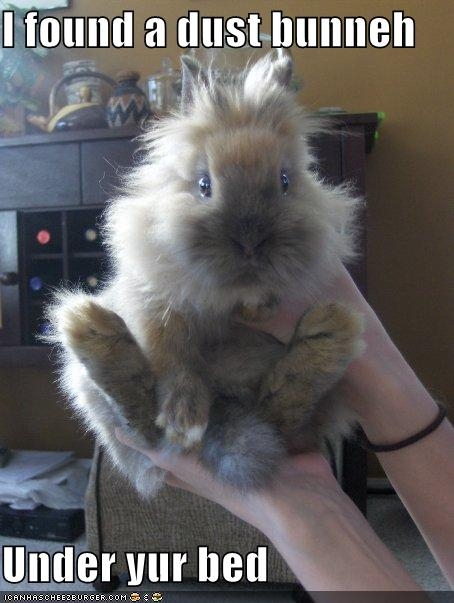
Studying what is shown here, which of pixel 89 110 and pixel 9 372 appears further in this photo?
pixel 9 372

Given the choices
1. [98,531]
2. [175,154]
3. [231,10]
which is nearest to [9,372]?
[98,531]

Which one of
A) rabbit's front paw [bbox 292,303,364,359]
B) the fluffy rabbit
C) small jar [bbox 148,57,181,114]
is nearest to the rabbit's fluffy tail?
the fluffy rabbit

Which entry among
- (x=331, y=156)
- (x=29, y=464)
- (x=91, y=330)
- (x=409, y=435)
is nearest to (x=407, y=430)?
(x=409, y=435)

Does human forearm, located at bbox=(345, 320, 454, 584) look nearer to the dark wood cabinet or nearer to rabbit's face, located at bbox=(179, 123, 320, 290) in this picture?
rabbit's face, located at bbox=(179, 123, 320, 290)

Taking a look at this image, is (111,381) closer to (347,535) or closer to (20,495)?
(347,535)

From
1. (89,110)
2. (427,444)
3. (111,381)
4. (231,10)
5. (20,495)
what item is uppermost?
(231,10)

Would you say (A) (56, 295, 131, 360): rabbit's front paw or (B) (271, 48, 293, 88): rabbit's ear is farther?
(B) (271, 48, 293, 88): rabbit's ear

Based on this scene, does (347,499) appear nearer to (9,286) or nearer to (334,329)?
(334,329)

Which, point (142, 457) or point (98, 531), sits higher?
point (142, 457)
